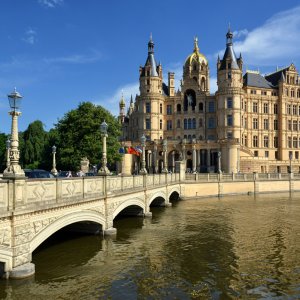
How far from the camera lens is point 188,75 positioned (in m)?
94.6

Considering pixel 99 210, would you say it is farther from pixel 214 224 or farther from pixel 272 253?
pixel 214 224

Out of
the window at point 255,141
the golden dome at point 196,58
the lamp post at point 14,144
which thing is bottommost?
the lamp post at point 14,144

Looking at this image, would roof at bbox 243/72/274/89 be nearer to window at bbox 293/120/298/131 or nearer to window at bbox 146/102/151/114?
window at bbox 293/120/298/131

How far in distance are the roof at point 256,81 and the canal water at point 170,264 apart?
66846mm

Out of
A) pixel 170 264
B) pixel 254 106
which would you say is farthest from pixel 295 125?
pixel 170 264

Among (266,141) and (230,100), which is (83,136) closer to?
(230,100)

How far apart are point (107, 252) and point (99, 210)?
2.53m

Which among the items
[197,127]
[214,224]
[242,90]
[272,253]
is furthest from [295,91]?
[272,253]

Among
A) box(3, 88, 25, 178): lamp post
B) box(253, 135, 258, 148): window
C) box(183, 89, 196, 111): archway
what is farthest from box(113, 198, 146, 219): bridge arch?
box(253, 135, 258, 148): window

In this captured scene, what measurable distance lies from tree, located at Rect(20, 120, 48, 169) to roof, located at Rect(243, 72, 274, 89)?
166 ft

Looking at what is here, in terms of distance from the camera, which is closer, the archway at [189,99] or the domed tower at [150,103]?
the domed tower at [150,103]

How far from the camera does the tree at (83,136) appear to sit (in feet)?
171

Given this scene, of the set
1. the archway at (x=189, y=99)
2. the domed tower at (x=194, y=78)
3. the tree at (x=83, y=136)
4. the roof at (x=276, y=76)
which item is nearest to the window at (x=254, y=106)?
the roof at (x=276, y=76)

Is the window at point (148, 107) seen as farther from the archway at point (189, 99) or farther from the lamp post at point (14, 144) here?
the lamp post at point (14, 144)
